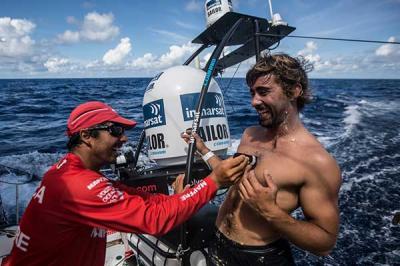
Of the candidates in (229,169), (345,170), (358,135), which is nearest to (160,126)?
(229,169)

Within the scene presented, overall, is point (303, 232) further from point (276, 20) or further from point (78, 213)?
point (276, 20)

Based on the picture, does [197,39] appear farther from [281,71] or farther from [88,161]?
[88,161]

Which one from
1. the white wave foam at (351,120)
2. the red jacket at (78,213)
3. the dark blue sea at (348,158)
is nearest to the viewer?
the red jacket at (78,213)

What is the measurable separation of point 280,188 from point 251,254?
0.54m

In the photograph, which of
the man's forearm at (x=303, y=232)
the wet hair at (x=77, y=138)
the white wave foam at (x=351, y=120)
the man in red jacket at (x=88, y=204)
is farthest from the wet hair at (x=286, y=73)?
the white wave foam at (x=351, y=120)

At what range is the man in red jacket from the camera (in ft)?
5.95

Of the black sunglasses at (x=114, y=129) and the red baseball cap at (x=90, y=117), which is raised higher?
the red baseball cap at (x=90, y=117)

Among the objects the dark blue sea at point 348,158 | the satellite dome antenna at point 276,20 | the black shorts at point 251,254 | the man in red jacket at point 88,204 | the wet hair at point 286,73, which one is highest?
the satellite dome antenna at point 276,20

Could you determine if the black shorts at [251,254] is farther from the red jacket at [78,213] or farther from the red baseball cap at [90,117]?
the red baseball cap at [90,117]

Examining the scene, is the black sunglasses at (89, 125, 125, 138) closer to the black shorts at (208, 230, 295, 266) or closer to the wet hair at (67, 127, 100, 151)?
the wet hair at (67, 127, 100, 151)

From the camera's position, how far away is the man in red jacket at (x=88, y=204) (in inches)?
71.4

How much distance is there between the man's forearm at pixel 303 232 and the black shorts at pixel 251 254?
0.29m

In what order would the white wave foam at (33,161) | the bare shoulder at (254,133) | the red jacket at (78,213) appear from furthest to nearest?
the white wave foam at (33,161) < the bare shoulder at (254,133) < the red jacket at (78,213)

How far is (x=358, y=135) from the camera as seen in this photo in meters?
11.5
